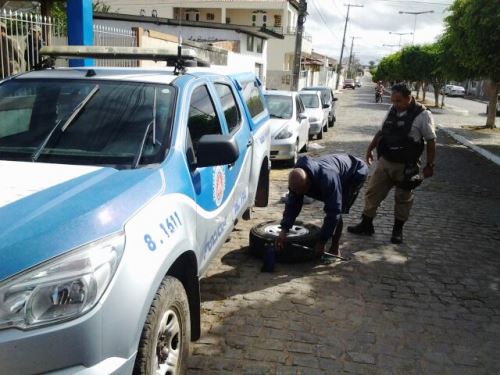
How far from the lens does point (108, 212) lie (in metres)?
2.07

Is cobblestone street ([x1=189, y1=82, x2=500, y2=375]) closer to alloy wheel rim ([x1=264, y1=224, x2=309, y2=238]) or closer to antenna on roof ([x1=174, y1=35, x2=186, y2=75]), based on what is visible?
alloy wheel rim ([x1=264, y1=224, x2=309, y2=238])

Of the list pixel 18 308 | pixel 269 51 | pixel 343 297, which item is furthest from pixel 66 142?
pixel 269 51

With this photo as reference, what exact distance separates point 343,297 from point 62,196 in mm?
2819

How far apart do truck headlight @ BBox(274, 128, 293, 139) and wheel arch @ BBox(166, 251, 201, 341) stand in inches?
282

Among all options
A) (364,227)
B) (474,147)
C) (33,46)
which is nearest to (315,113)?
(474,147)

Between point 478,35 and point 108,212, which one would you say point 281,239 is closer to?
point 108,212

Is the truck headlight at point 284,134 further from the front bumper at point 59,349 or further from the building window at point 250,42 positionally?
the building window at point 250,42

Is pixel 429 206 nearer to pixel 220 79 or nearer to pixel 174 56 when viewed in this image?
pixel 220 79

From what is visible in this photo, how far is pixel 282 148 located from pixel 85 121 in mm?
7059

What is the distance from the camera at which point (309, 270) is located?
4.83m

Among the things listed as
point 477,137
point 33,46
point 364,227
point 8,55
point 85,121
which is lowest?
point 364,227

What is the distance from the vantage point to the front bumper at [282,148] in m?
9.87

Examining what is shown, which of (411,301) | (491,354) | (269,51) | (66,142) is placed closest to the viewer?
(66,142)

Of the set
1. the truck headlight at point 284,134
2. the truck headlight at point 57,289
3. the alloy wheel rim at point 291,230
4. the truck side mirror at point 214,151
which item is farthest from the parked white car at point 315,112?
the truck headlight at point 57,289
